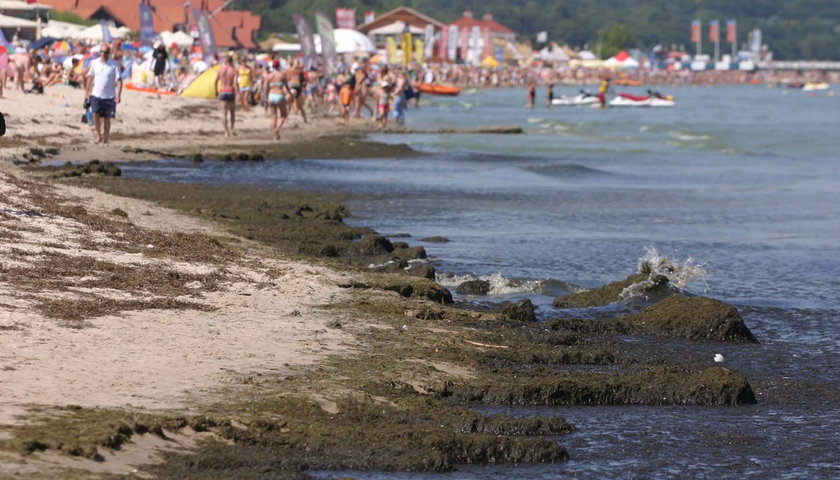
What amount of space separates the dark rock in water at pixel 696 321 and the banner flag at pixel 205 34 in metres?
35.2

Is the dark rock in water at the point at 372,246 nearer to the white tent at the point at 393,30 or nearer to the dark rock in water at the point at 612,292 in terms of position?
the dark rock in water at the point at 612,292

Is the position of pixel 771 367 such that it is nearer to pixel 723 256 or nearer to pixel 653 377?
pixel 653 377

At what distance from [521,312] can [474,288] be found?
1452mm

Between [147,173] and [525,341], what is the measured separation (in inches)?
451

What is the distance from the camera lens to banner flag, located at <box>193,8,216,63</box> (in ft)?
140

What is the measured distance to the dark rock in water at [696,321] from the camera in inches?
350

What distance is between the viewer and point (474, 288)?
34.8ft

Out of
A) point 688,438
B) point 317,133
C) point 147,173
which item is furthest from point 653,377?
point 317,133

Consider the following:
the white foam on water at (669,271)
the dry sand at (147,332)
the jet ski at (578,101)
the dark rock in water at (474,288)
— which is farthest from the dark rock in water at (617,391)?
the jet ski at (578,101)

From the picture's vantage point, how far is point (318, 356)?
729 centimetres

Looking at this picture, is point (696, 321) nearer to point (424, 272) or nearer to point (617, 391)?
point (617, 391)

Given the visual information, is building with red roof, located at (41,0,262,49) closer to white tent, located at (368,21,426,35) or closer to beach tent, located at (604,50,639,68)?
white tent, located at (368,21,426,35)

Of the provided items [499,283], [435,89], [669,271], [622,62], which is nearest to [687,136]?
[669,271]

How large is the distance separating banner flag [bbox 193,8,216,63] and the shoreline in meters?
31.6
